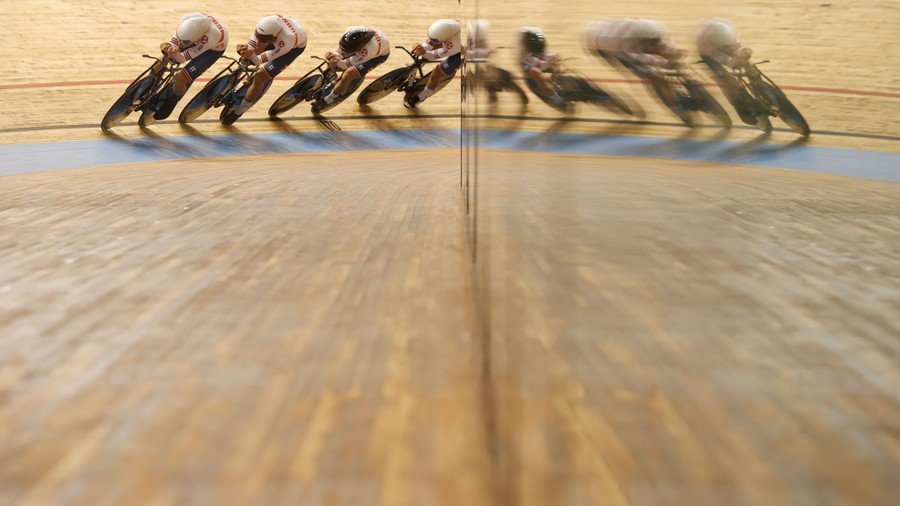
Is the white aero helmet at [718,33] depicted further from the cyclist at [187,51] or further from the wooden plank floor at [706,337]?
the cyclist at [187,51]

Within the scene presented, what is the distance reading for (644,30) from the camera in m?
0.16

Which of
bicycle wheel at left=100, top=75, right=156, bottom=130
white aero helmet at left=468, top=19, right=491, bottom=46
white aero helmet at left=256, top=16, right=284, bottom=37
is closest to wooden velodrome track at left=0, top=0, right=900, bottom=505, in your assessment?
white aero helmet at left=468, top=19, right=491, bottom=46

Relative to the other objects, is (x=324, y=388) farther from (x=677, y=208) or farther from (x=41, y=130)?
(x=41, y=130)

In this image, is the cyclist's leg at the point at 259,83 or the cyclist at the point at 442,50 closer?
the cyclist's leg at the point at 259,83

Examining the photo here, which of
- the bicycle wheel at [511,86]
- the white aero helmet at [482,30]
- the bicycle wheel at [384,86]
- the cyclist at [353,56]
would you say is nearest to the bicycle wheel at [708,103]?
the bicycle wheel at [511,86]

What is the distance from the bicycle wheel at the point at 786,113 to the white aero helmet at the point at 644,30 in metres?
0.02

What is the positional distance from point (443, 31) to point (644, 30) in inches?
138

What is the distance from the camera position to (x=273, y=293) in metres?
0.61

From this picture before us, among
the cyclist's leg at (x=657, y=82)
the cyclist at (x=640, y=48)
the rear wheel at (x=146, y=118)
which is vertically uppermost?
the cyclist at (x=640, y=48)

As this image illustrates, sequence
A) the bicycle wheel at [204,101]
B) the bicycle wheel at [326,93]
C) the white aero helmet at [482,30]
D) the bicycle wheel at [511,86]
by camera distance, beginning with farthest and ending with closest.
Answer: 1. the bicycle wheel at [326,93]
2. the bicycle wheel at [204,101]
3. the white aero helmet at [482,30]
4. the bicycle wheel at [511,86]

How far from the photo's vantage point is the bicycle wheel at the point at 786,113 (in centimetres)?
16

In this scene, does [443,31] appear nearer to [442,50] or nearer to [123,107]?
[442,50]

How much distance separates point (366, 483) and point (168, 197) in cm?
90

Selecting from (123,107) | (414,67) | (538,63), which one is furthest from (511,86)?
(414,67)
